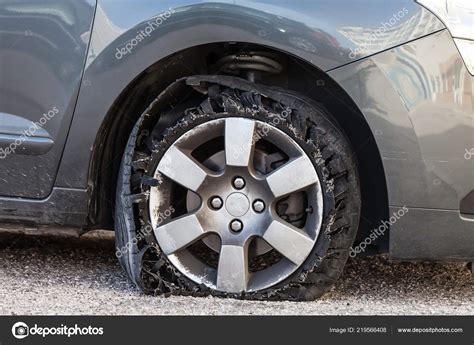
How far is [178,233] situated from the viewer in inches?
138

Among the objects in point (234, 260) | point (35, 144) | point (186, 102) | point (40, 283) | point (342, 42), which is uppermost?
point (342, 42)

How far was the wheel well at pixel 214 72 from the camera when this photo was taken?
358cm

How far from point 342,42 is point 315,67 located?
17 centimetres

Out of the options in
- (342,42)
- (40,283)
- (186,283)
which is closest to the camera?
(342,42)

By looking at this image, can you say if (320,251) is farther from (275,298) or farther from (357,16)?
(357,16)

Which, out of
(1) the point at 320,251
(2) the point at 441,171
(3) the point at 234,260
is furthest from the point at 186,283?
(2) the point at 441,171

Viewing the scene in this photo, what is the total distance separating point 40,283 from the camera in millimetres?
3787

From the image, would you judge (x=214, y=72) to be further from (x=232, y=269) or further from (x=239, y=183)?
(x=232, y=269)
